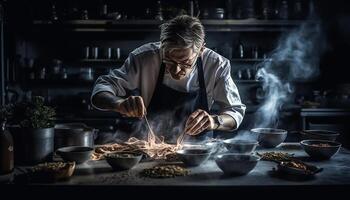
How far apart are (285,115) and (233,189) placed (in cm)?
449

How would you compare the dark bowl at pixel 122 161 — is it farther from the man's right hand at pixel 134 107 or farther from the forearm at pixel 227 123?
the forearm at pixel 227 123

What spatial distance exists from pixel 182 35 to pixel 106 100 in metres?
0.80

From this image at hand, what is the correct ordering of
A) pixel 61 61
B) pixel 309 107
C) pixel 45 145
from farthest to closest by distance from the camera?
pixel 61 61 < pixel 309 107 < pixel 45 145

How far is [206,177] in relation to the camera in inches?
85.7

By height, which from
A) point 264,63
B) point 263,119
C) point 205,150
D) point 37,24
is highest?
point 37,24

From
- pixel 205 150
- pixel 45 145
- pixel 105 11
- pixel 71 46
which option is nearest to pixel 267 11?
pixel 105 11

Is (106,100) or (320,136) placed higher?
(106,100)

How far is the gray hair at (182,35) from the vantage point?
3004mm

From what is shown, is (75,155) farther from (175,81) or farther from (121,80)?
(175,81)

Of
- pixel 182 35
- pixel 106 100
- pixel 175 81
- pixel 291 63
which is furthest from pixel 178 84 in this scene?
pixel 291 63

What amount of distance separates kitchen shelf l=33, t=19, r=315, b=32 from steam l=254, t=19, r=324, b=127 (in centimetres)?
49

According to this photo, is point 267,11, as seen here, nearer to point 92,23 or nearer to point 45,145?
point 92,23

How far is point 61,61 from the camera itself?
686cm

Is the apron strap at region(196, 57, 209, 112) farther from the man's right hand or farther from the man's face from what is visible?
the man's right hand
